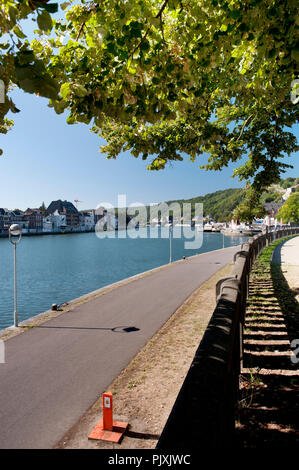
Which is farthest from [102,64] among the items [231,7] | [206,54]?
[231,7]

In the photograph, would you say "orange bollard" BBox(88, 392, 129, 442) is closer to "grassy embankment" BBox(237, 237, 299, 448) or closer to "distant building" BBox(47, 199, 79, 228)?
"grassy embankment" BBox(237, 237, 299, 448)

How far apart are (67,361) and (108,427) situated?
3.72m

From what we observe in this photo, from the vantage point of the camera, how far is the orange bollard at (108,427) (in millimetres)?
5367

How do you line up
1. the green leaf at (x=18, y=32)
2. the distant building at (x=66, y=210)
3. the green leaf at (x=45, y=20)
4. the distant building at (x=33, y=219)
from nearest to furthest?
1. the green leaf at (x=45, y=20)
2. the green leaf at (x=18, y=32)
3. the distant building at (x=33, y=219)
4. the distant building at (x=66, y=210)

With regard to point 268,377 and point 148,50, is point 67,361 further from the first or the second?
point 148,50

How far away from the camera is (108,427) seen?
5.54 m

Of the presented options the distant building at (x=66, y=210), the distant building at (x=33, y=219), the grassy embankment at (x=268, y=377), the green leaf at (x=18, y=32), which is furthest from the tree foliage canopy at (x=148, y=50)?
the distant building at (x=66, y=210)

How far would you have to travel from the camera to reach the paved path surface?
611 cm

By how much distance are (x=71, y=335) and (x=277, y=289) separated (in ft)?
25.7

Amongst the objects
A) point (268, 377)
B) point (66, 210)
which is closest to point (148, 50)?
point (268, 377)

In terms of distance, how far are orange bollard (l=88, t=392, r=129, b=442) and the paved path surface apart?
714 mm

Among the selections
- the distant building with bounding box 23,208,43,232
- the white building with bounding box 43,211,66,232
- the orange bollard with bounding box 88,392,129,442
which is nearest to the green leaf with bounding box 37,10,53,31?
the orange bollard with bounding box 88,392,129,442

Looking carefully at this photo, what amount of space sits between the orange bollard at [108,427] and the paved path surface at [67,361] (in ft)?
2.34

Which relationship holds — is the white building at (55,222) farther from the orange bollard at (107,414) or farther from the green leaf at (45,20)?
the green leaf at (45,20)
